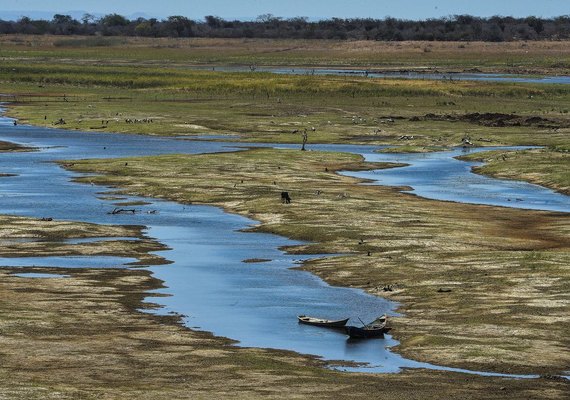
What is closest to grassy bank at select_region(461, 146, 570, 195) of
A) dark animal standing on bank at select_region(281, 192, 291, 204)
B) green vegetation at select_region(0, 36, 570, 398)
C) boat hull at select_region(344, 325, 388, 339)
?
green vegetation at select_region(0, 36, 570, 398)

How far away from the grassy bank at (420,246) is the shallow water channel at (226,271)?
4.49 ft

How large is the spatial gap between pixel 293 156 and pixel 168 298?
48400 millimetres

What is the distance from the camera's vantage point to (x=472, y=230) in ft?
198

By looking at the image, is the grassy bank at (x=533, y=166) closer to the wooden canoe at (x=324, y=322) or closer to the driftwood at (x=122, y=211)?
the driftwood at (x=122, y=211)

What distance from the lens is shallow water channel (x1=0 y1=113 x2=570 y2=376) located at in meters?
39.3

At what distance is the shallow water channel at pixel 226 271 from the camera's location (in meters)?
39.3

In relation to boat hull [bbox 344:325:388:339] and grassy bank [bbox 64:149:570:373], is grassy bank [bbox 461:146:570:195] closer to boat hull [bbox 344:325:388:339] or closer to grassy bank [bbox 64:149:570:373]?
grassy bank [bbox 64:149:570:373]

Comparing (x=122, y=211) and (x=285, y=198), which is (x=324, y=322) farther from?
(x=122, y=211)

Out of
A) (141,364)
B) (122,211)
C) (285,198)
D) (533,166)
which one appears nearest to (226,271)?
(141,364)

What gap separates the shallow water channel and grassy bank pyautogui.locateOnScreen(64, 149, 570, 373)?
1368 mm

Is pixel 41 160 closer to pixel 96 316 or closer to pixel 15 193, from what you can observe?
pixel 15 193

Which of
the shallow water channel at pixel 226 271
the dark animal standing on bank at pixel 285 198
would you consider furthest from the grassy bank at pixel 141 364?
the dark animal standing on bank at pixel 285 198

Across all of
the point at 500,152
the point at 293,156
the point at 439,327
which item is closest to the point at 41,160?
the point at 293,156

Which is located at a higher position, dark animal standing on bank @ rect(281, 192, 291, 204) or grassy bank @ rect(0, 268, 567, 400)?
grassy bank @ rect(0, 268, 567, 400)
